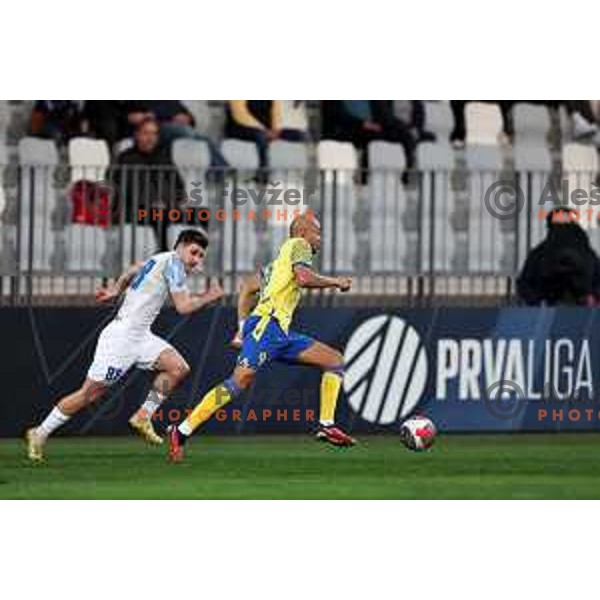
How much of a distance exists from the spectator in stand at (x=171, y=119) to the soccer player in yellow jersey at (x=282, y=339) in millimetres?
7172

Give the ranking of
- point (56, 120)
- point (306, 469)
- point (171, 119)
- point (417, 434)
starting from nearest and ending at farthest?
point (306, 469), point (417, 434), point (56, 120), point (171, 119)

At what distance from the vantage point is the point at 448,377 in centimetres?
2256

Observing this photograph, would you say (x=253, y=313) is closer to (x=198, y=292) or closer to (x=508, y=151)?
(x=198, y=292)

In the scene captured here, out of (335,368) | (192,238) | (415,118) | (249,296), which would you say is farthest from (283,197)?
(415,118)

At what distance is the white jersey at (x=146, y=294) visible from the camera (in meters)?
19.5

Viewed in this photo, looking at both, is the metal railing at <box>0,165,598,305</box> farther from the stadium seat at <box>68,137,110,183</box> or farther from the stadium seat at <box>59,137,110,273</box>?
the stadium seat at <box>68,137,110,183</box>

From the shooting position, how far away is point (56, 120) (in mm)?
26688

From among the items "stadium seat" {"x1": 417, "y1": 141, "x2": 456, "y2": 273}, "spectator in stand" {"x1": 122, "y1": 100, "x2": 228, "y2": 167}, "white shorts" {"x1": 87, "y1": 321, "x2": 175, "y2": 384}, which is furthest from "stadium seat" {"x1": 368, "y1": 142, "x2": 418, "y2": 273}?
"white shorts" {"x1": 87, "y1": 321, "x2": 175, "y2": 384}

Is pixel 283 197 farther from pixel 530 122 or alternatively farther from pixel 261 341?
pixel 530 122

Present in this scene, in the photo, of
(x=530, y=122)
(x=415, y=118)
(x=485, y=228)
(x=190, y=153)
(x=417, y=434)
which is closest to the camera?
(x=417, y=434)

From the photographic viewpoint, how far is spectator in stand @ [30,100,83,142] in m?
26.6

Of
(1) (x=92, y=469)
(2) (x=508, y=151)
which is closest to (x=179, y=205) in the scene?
(1) (x=92, y=469)

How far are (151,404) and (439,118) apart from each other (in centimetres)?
940

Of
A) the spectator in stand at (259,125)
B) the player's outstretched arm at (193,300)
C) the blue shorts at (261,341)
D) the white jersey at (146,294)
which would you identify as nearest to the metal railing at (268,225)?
the white jersey at (146,294)
